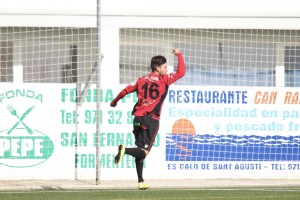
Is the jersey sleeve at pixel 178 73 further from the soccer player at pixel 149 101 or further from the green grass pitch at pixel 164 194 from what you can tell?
the green grass pitch at pixel 164 194

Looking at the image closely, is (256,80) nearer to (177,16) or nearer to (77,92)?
(177,16)

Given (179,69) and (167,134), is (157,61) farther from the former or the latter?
(167,134)

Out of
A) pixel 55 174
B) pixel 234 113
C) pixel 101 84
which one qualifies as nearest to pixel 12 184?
pixel 55 174

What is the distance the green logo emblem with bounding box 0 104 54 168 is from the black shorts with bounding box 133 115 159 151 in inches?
249

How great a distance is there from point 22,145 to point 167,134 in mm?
3039

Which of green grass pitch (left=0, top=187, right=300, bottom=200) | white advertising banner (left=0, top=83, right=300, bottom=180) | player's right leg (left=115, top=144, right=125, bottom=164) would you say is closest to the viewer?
player's right leg (left=115, top=144, right=125, bottom=164)

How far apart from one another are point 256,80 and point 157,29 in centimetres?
252

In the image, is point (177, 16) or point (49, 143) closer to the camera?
point (49, 143)

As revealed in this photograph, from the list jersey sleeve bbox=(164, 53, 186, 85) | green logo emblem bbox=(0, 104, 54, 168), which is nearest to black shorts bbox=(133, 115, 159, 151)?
jersey sleeve bbox=(164, 53, 186, 85)

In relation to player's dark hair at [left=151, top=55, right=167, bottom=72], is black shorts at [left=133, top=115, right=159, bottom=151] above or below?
below

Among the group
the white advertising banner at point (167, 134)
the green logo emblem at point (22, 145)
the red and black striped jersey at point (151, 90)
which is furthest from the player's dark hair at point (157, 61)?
the green logo emblem at point (22, 145)

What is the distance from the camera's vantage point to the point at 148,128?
47.4 feet

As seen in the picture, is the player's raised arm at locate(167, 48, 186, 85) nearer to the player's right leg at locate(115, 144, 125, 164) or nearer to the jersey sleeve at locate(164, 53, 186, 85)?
the jersey sleeve at locate(164, 53, 186, 85)

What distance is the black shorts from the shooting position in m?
14.5
